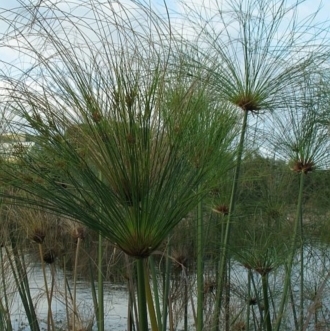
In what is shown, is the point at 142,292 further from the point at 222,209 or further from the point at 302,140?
the point at 302,140

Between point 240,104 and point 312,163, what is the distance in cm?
68

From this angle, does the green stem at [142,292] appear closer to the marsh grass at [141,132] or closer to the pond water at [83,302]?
the marsh grass at [141,132]

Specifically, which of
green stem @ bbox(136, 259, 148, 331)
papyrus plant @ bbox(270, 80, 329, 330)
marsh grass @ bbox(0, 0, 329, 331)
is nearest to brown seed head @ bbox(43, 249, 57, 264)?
marsh grass @ bbox(0, 0, 329, 331)

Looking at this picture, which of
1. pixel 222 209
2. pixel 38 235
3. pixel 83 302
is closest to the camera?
pixel 38 235

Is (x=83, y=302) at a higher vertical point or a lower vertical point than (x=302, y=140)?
lower

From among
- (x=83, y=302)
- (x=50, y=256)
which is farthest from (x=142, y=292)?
(x=83, y=302)

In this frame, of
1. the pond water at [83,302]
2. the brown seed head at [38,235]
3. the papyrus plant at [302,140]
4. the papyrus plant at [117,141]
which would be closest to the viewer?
the papyrus plant at [117,141]

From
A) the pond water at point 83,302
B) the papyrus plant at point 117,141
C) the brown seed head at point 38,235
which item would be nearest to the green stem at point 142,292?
the papyrus plant at point 117,141

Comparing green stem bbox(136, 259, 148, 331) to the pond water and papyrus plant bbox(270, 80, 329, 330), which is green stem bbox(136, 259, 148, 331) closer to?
papyrus plant bbox(270, 80, 329, 330)

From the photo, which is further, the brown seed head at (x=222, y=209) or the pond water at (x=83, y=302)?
the pond water at (x=83, y=302)

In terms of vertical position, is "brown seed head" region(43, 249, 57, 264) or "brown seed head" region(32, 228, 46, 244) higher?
"brown seed head" region(32, 228, 46, 244)

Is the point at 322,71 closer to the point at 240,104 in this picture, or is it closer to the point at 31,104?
the point at 240,104

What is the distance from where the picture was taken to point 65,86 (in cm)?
150

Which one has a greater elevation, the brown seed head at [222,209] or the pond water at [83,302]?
the brown seed head at [222,209]
